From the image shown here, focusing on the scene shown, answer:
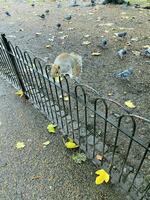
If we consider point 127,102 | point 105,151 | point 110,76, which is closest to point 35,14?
point 110,76

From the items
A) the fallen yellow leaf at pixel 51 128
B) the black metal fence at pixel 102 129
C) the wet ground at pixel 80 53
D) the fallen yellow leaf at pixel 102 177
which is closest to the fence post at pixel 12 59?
the black metal fence at pixel 102 129

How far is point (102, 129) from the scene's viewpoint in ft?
10.2

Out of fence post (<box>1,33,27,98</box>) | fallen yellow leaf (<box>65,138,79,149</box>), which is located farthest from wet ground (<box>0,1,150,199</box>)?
fence post (<box>1,33,27,98</box>)

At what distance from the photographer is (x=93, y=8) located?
7.94 metres

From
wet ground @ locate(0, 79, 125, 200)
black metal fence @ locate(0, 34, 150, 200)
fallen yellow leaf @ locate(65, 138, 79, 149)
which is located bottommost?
wet ground @ locate(0, 79, 125, 200)

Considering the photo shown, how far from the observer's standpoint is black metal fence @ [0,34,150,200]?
230 cm

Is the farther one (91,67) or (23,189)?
(91,67)

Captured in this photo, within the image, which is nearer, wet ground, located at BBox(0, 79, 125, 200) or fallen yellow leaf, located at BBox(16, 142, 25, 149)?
wet ground, located at BBox(0, 79, 125, 200)

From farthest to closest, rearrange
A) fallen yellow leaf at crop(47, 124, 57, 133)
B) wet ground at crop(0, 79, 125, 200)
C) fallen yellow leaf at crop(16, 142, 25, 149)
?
fallen yellow leaf at crop(47, 124, 57, 133) → fallen yellow leaf at crop(16, 142, 25, 149) → wet ground at crop(0, 79, 125, 200)

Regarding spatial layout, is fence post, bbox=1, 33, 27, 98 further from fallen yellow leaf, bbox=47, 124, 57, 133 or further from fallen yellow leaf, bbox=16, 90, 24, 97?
fallen yellow leaf, bbox=47, 124, 57, 133

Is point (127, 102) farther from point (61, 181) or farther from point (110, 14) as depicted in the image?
point (110, 14)

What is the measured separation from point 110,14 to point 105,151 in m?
5.48

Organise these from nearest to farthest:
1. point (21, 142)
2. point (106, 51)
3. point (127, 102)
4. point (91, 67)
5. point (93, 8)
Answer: point (21, 142), point (127, 102), point (91, 67), point (106, 51), point (93, 8)

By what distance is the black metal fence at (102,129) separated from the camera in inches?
90.5
